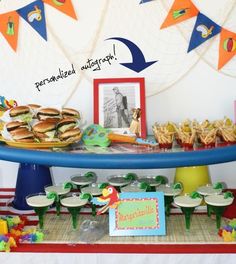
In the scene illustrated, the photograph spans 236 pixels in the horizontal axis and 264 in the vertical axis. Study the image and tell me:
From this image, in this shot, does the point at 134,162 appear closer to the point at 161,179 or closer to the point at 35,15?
the point at 161,179

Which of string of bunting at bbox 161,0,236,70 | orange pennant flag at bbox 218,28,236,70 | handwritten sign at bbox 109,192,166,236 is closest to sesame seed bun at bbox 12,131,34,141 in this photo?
handwritten sign at bbox 109,192,166,236

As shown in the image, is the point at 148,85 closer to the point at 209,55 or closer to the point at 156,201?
the point at 209,55

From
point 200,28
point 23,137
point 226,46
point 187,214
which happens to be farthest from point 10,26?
point 187,214

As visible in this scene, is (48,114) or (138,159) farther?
(48,114)

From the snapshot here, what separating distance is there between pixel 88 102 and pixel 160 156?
0.50m

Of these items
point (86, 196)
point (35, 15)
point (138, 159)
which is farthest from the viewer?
point (35, 15)

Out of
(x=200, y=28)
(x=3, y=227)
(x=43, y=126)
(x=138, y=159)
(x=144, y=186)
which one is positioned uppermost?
(x=200, y=28)

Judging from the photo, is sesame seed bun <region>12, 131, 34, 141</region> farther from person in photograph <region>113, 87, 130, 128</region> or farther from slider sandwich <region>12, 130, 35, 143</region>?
person in photograph <region>113, 87, 130, 128</region>

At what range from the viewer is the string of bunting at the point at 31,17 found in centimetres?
163

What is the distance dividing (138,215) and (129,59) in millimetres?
617

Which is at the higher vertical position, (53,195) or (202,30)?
(202,30)

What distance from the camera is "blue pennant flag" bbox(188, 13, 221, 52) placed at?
A: 161 centimetres

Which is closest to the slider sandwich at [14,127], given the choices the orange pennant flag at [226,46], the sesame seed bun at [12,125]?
the sesame seed bun at [12,125]

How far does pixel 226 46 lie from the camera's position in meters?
1.63
